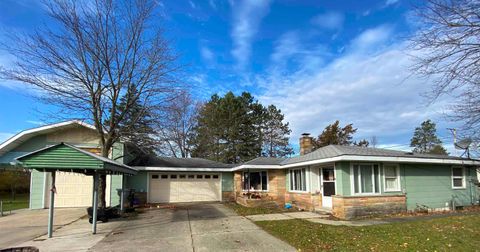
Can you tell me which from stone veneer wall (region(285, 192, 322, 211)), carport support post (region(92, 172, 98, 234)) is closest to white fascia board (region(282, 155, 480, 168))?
stone veneer wall (region(285, 192, 322, 211))

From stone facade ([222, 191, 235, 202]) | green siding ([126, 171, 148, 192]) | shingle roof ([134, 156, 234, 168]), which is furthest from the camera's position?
stone facade ([222, 191, 235, 202])

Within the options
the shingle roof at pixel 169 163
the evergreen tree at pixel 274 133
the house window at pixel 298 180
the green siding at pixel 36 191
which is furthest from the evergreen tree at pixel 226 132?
the green siding at pixel 36 191

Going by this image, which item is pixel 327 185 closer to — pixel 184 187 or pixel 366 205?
pixel 366 205

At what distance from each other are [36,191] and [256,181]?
42.5ft

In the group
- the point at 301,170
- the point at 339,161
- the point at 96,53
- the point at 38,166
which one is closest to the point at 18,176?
the point at 96,53

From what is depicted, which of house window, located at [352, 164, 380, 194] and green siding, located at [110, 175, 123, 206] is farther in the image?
green siding, located at [110, 175, 123, 206]

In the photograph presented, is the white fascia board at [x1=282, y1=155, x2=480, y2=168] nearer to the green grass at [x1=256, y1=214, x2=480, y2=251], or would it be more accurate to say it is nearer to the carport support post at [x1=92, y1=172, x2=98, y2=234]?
the green grass at [x1=256, y1=214, x2=480, y2=251]

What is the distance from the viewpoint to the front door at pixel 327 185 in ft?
44.3

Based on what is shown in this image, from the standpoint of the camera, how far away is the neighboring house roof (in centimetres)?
1633

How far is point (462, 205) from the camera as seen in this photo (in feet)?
47.3

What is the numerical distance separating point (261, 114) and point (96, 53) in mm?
25605

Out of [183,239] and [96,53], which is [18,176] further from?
[183,239]

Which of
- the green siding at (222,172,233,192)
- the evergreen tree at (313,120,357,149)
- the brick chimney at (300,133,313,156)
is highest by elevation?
the evergreen tree at (313,120,357,149)

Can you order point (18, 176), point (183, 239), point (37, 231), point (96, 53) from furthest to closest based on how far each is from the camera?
point (18, 176) → point (96, 53) → point (37, 231) → point (183, 239)
